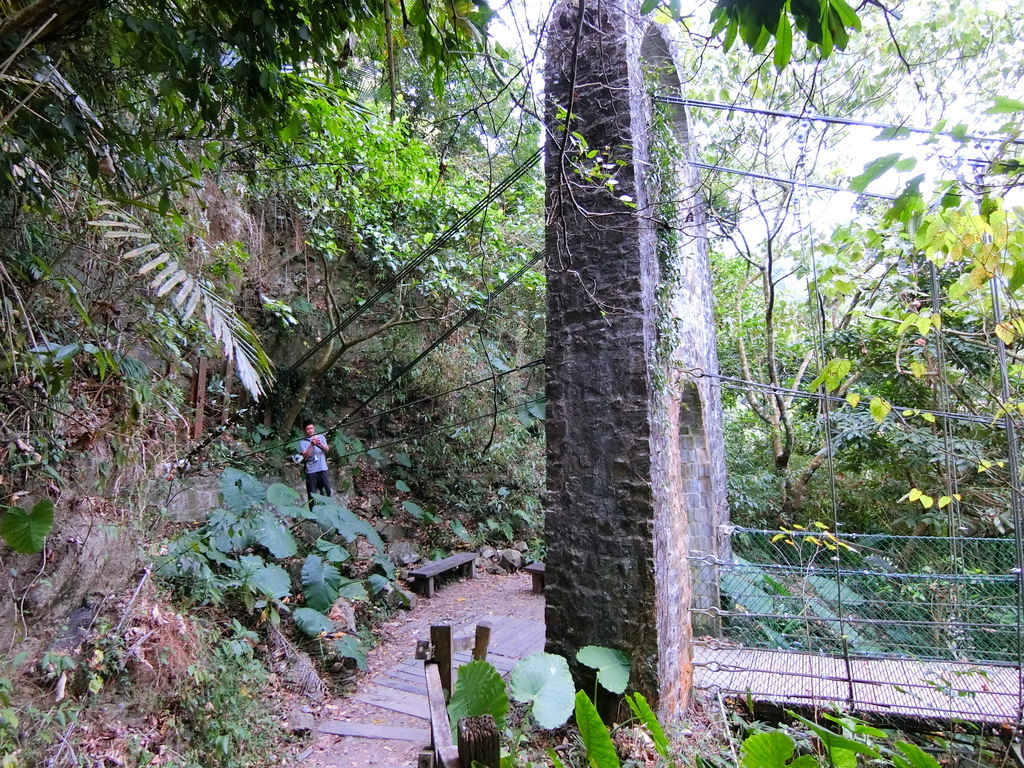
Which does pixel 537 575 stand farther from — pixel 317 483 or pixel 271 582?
pixel 271 582

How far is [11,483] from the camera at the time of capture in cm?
282

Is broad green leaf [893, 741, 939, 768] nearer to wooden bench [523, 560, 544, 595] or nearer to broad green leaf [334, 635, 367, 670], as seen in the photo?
broad green leaf [334, 635, 367, 670]

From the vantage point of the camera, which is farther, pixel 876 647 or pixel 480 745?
pixel 876 647

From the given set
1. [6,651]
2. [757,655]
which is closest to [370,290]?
[6,651]

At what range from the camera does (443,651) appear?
294cm

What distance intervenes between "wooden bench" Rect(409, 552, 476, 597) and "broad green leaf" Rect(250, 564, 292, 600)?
1935 mm

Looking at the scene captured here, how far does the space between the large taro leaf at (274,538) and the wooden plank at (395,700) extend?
1.25 meters

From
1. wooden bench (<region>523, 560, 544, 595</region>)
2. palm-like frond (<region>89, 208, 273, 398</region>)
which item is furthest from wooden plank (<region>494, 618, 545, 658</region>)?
palm-like frond (<region>89, 208, 273, 398</region>)

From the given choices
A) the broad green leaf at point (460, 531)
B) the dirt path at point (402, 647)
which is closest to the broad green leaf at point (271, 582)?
the dirt path at point (402, 647)

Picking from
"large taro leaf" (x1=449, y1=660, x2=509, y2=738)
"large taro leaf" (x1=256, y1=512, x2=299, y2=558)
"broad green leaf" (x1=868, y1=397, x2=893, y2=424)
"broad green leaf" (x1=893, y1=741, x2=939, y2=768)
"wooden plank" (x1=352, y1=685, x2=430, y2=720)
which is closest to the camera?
"broad green leaf" (x1=893, y1=741, x2=939, y2=768)

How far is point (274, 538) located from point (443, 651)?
251 cm

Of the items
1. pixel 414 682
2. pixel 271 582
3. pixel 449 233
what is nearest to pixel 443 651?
pixel 414 682

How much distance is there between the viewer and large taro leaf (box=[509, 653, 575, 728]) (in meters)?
2.49

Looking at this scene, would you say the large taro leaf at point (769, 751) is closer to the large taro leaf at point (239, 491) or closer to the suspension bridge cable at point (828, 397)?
the suspension bridge cable at point (828, 397)
